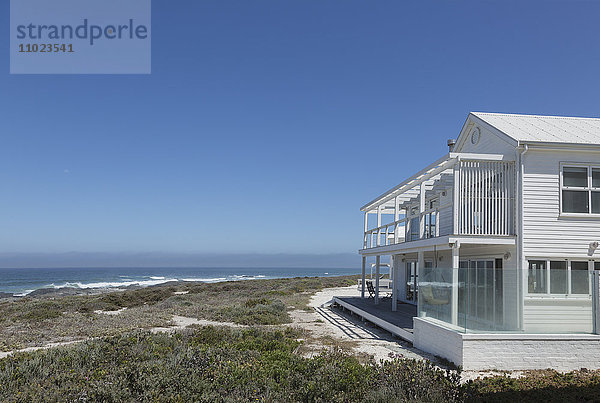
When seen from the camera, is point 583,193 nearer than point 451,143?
Yes

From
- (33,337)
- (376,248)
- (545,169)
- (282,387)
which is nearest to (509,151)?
(545,169)

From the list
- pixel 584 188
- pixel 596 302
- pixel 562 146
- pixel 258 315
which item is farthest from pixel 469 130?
pixel 258 315

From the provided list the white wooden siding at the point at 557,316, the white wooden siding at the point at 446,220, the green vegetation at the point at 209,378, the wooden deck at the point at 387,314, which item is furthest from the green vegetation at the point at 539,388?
the white wooden siding at the point at 446,220

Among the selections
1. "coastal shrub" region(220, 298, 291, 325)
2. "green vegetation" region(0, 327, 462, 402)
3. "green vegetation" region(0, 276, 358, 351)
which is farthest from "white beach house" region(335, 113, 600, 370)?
"green vegetation" region(0, 276, 358, 351)

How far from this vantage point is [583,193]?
12.5m

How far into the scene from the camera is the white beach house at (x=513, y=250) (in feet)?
32.3

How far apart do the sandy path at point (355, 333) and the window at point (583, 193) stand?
227 inches

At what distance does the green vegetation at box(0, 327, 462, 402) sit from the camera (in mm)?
6672

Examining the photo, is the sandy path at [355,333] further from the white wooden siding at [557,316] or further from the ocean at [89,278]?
the ocean at [89,278]

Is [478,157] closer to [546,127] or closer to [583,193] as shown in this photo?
[583,193]

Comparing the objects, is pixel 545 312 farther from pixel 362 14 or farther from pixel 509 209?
pixel 362 14

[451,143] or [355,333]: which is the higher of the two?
[451,143]

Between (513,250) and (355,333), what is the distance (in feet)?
18.0

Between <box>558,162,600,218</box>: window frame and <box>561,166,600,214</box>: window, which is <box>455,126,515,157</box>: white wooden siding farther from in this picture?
<box>561,166,600,214</box>: window
